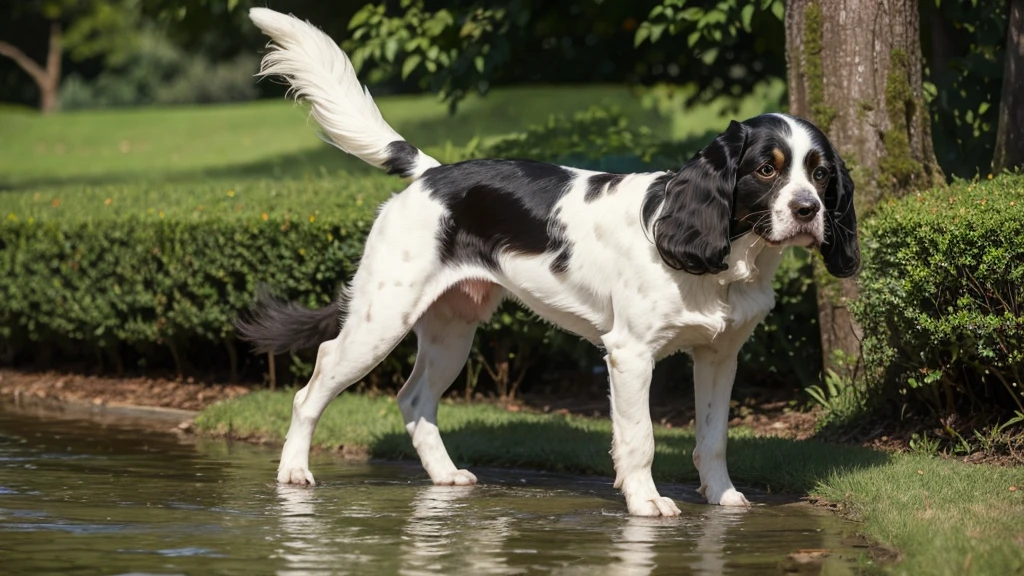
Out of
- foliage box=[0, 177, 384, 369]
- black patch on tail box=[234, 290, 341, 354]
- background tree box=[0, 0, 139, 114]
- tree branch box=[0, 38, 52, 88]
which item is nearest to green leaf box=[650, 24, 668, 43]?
foliage box=[0, 177, 384, 369]

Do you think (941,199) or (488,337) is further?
(488,337)

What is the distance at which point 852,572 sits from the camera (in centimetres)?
496

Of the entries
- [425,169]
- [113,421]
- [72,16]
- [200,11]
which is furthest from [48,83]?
[425,169]

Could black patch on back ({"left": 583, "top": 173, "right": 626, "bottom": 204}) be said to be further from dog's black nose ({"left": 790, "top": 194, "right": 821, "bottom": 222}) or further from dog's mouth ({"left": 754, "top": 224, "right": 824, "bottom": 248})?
dog's black nose ({"left": 790, "top": 194, "right": 821, "bottom": 222})

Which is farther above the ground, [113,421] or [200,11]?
[200,11]

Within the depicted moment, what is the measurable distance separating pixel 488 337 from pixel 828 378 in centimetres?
255

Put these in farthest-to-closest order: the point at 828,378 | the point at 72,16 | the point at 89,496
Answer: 1. the point at 72,16
2. the point at 828,378
3. the point at 89,496

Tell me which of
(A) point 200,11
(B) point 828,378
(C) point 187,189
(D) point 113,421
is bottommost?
(D) point 113,421

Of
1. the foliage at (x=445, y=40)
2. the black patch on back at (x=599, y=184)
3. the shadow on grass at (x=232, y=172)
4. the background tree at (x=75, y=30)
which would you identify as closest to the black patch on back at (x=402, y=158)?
the black patch on back at (x=599, y=184)

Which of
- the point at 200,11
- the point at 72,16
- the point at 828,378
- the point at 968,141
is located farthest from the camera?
the point at 72,16

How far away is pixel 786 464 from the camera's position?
7.07m

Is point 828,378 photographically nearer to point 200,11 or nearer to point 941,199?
→ point 941,199

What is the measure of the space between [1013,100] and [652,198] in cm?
311

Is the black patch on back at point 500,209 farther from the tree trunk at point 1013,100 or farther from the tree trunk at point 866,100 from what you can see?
the tree trunk at point 1013,100
